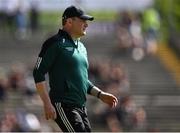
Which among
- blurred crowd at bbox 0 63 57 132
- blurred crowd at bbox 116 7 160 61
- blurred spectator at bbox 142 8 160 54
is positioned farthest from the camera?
blurred spectator at bbox 142 8 160 54

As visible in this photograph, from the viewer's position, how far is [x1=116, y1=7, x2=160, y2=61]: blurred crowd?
23406mm

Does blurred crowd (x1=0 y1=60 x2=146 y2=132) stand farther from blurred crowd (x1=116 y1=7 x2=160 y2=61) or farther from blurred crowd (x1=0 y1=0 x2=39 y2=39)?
blurred crowd (x1=0 y1=0 x2=39 y2=39)

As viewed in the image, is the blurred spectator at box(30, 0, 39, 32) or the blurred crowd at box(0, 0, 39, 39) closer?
the blurred crowd at box(0, 0, 39, 39)

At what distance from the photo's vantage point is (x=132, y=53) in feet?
77.1

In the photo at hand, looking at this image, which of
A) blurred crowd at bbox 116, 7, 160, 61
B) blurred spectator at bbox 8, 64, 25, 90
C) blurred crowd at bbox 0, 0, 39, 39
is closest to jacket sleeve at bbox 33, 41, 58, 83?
blurred spectator at bbox 8, 64, 25, 90

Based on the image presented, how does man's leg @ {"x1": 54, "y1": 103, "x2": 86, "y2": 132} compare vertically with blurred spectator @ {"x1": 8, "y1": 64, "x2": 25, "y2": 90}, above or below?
above

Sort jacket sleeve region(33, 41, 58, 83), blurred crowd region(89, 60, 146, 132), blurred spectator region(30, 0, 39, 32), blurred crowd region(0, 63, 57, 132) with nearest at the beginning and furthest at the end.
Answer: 1. jacket sleeve region(33, 41, 58, 83)
2. blurred crowd region(89, 60, 146, 132)
3. blurred crowd region(0, 63, 57, 132)
4. blurred spectator region(30, 0, 39, 32)

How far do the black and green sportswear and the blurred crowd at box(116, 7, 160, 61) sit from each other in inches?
610

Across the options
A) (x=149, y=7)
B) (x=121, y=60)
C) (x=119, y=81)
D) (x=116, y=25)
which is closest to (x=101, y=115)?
(x=119, y=81)

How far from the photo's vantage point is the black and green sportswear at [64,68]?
298 inches

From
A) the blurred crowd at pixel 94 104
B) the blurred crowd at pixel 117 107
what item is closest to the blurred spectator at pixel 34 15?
the blurred crowd at pixel 94 104

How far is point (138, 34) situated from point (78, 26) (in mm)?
16909

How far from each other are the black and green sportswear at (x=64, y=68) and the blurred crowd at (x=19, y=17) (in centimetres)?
1838

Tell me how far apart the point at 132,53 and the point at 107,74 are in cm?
436
